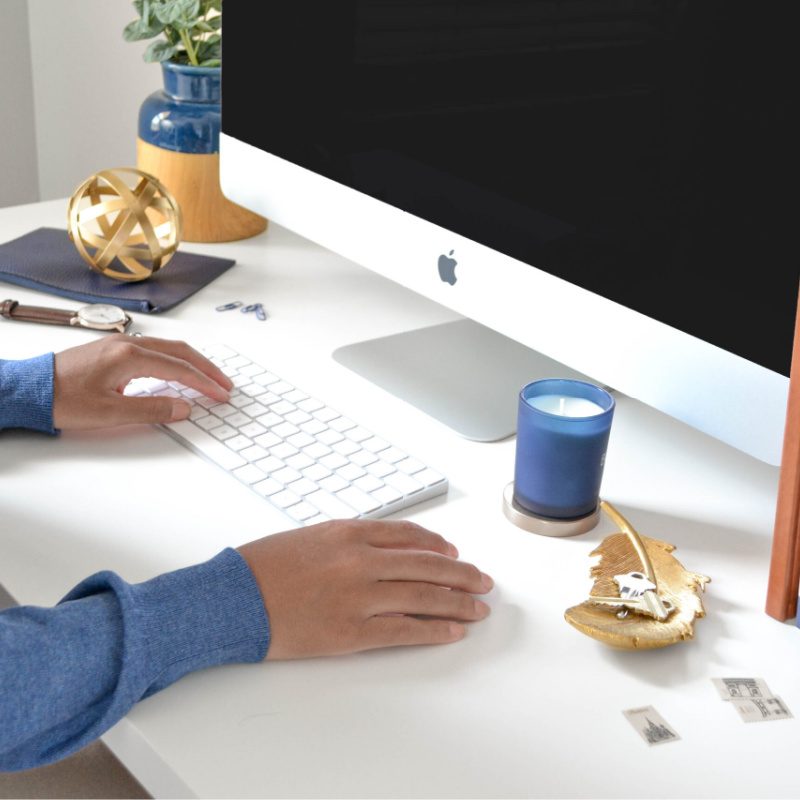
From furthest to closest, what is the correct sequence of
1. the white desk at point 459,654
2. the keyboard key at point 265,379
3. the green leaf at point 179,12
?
the green leaf at point 179,12
the keyboard key at point 265,379
the white desk at point 459,654

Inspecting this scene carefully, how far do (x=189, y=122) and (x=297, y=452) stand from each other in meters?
0.62

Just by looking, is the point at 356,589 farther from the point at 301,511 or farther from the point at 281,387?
the point at 281,387

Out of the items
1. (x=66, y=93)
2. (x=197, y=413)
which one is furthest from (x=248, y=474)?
(x=66, y=93)

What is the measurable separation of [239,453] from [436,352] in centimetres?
29

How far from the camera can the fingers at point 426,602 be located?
27.3 inches

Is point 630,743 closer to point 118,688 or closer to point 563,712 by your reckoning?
point 563,712

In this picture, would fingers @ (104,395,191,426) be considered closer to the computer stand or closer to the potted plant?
the computer stand

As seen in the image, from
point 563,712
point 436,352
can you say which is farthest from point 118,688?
point 436,352

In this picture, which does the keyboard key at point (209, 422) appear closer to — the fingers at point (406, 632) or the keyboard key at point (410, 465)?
the keyboard key at point (410, 465)

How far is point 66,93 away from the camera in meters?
2.32

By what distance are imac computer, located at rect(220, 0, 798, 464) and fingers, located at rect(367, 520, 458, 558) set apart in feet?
0.64

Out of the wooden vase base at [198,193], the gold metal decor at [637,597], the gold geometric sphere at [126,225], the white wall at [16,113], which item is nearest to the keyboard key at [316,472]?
the gold metal decor at [637,597]

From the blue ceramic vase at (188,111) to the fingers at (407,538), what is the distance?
76 cm

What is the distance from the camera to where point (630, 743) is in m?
0.62
